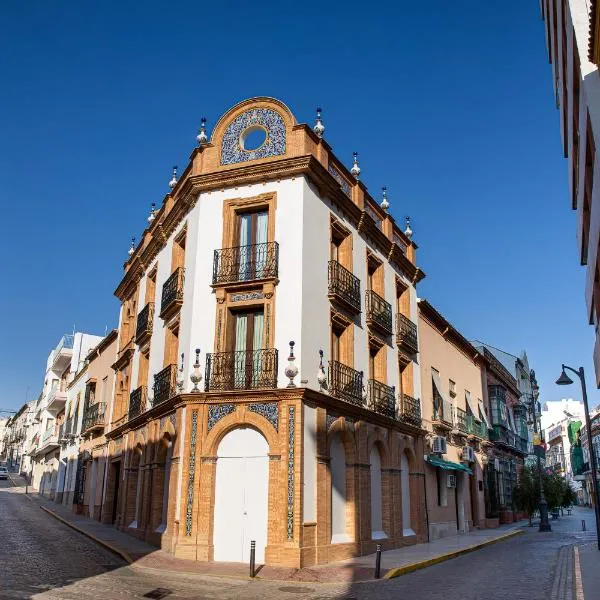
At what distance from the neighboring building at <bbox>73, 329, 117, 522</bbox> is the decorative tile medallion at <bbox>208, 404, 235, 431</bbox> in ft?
38.4

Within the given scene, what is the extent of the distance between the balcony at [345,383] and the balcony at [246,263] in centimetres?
331

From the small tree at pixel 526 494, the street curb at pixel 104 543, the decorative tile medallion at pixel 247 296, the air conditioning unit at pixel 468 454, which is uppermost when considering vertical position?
the decorative tile medallion at pixel 247 296

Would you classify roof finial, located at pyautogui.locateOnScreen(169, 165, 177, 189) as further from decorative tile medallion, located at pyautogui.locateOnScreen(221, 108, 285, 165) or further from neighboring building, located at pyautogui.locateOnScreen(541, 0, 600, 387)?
neighboring building, located at pyautogui.locateOnScreen(541, 0, 600, 387)

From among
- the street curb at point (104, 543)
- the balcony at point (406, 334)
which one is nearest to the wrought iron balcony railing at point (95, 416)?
the street curb at point (104, 543)

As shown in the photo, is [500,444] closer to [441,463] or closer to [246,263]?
[441,463]

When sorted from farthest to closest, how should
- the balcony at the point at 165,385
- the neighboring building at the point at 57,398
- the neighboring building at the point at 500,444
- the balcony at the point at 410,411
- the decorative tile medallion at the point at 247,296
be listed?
the neighboring building at the point at 57,398 → the neighboring building at the point at 500,444 → the balcony at the point at 410,411 → the balcony at the point at 165,385 → the decorative tile medallion at the point at 247,296

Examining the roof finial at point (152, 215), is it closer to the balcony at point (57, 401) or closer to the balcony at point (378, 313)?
the balcony at point (378, 313)

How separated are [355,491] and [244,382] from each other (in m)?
4.68

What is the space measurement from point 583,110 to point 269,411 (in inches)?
397

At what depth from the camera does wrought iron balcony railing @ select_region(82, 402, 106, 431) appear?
2780 centimetres

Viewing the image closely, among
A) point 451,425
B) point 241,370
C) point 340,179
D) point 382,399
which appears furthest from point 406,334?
point 241,370

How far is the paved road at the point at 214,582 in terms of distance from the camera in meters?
11.3

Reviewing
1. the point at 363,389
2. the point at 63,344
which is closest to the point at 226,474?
the point at 363,389

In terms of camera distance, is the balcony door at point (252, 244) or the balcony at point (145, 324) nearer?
the balcony door at point (252, 244)
